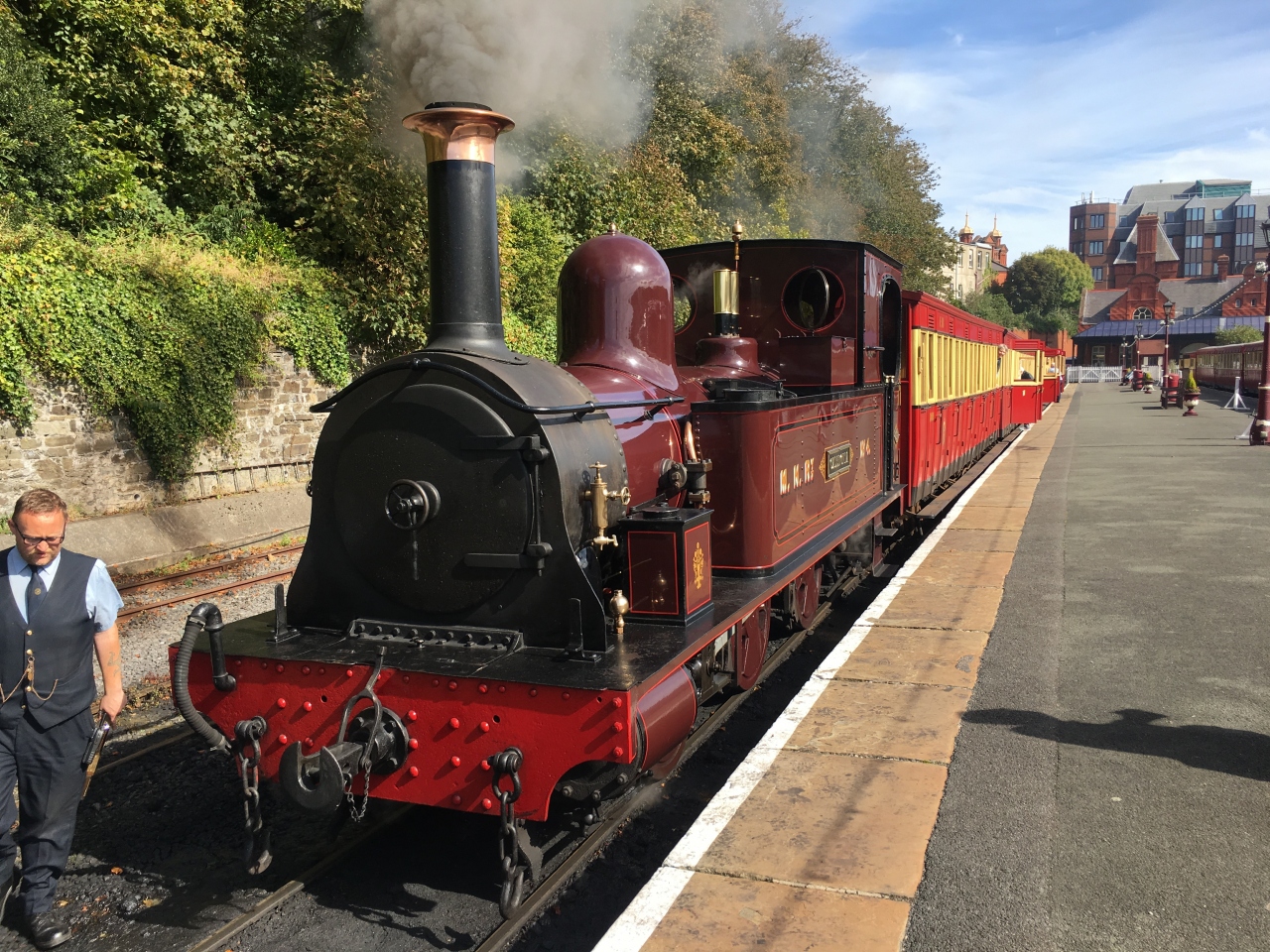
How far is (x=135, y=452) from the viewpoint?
10.3 meters

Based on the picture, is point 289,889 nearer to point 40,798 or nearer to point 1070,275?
point 40,798

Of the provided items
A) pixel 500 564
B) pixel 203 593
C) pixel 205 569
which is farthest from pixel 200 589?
pixel 500 564

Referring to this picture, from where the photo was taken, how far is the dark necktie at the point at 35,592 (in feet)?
10.5

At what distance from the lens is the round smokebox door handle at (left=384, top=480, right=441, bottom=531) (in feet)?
11.3

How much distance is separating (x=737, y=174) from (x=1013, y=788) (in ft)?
84.1

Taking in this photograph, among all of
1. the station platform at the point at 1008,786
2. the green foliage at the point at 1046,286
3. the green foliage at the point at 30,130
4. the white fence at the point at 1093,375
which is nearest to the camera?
the station platform at the point at 1008,786

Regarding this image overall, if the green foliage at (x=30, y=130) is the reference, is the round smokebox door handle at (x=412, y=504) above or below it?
below

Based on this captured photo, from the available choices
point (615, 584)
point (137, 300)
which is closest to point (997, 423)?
A: point (137, 300)

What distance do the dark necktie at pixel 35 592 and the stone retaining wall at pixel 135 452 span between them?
23.0 ft

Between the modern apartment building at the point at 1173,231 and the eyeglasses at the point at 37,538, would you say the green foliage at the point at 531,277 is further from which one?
the modern apartment building at the point at 1173,231

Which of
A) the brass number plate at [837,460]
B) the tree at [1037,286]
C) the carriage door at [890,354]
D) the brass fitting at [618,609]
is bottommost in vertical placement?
the brass fitting at [618,609]

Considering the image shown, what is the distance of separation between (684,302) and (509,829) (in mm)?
4377

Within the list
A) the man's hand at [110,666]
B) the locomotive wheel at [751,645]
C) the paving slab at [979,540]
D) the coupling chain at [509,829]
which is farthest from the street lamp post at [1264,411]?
the man's hand at [110,666]

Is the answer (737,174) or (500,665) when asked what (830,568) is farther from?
(737,174)
